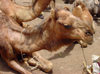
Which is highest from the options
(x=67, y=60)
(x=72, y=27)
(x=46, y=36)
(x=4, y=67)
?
(x=72, y=27)

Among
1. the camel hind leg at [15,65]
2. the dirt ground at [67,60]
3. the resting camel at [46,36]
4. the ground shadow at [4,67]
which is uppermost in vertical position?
the resting camel at [46,36]

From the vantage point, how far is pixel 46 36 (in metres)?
2.28

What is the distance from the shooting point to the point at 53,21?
7.06 feet

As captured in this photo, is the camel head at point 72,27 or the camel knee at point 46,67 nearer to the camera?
the camel head at point 72,27

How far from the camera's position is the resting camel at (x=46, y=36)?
2068 millimetres

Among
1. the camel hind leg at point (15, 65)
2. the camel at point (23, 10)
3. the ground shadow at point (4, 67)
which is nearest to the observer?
the camel hind leg at point (15, 65)

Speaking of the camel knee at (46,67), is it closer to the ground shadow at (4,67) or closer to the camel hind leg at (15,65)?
the camel hind leg at (15,65)

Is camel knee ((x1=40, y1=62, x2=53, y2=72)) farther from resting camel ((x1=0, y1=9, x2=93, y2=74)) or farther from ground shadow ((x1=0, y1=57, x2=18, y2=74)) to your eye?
ground shadow ((x1=0, y1=57, x2=18, y2=74))

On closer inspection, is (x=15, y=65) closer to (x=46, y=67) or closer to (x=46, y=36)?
(x=46, y=67)

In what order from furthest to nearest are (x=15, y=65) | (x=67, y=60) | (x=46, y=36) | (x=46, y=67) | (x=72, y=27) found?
1. (x=67, y=60)
2. (x=46, y=67)
3. (x=15, y=65)
4. (x=46, y=36)
5. (x=72, y=27)

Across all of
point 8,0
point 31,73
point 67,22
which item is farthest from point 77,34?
point 8,0

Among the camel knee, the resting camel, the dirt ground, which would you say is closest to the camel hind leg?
the resting camel

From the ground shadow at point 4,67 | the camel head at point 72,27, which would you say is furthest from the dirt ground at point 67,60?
the camel head at point 72,27

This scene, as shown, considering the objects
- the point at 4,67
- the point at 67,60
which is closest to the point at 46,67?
the point at 4,67
